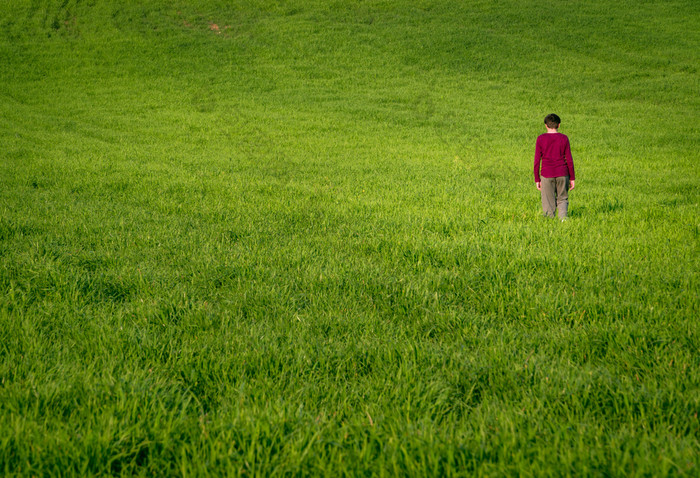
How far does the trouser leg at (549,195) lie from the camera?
727 cm

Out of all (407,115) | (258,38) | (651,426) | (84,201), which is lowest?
(651,426)

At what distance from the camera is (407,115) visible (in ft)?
71.6

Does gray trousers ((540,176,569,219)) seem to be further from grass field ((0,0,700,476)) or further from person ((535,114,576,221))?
grass field ((0,0,700,476))

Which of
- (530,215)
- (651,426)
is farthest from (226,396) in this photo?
(530,215)

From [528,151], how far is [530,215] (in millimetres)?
8876

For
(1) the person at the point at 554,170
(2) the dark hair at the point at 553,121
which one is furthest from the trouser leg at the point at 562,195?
(2) the dark hair at the point at 553,121

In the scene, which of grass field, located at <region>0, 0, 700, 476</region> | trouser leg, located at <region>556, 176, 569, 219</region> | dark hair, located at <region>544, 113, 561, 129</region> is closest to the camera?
grass field, located at <region>0, 0, 700, 476</region>

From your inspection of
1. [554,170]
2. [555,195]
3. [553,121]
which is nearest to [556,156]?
[554,170]

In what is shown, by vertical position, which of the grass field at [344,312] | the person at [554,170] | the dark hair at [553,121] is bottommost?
the grass field at [344,312]

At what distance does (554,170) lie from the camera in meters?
7.14

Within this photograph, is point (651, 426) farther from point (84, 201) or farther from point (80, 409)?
point (84, 201)

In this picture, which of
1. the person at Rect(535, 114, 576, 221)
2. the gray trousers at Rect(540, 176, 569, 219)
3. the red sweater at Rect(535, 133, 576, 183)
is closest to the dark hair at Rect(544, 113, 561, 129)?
the person at Rect(535, 114, 576, 221)

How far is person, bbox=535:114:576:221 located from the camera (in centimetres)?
707

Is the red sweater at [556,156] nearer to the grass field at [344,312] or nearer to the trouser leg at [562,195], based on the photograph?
the trouser leg at [562,195]
